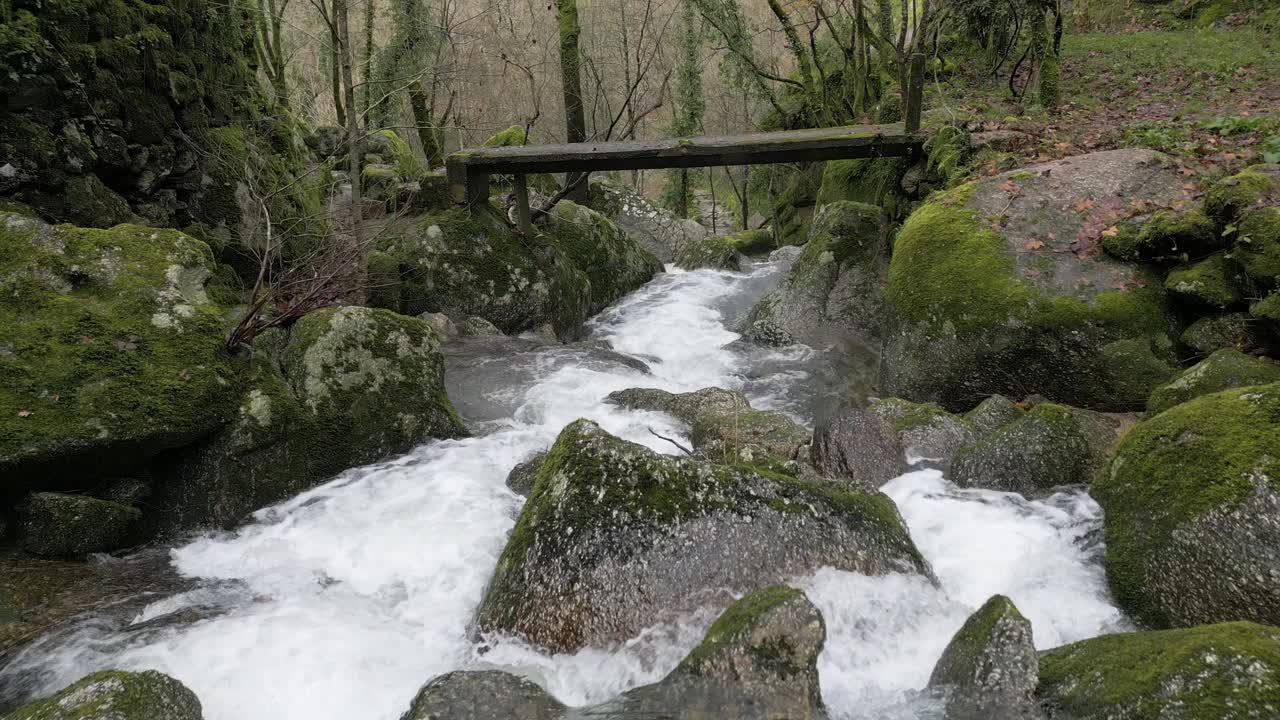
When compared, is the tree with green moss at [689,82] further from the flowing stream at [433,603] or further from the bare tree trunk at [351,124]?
the flowing stream at [433,603]

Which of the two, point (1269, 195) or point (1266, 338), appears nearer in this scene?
point (1266, 338)

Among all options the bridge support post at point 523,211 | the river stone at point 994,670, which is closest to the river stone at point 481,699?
the river stone at point 994,670

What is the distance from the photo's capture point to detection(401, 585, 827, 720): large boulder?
3084 mm

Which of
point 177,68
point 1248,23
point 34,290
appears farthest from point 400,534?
point 1248,23

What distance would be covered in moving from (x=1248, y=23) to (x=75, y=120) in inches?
750

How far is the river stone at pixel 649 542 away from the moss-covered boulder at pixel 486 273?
646cm

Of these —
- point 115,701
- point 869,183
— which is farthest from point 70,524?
point 869,183

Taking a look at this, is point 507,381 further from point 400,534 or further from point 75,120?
point 75,120

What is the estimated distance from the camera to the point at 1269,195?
5.88m

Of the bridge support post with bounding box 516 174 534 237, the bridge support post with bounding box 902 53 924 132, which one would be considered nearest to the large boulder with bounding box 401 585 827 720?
the bridge support post with bounding box 902 53 924 132

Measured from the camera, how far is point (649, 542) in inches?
165

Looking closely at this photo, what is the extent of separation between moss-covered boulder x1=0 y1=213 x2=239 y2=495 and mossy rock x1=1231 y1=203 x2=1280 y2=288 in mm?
7660

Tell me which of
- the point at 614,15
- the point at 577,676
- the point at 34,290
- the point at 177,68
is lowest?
the point at 577,676

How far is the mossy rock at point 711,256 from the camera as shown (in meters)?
17.4
